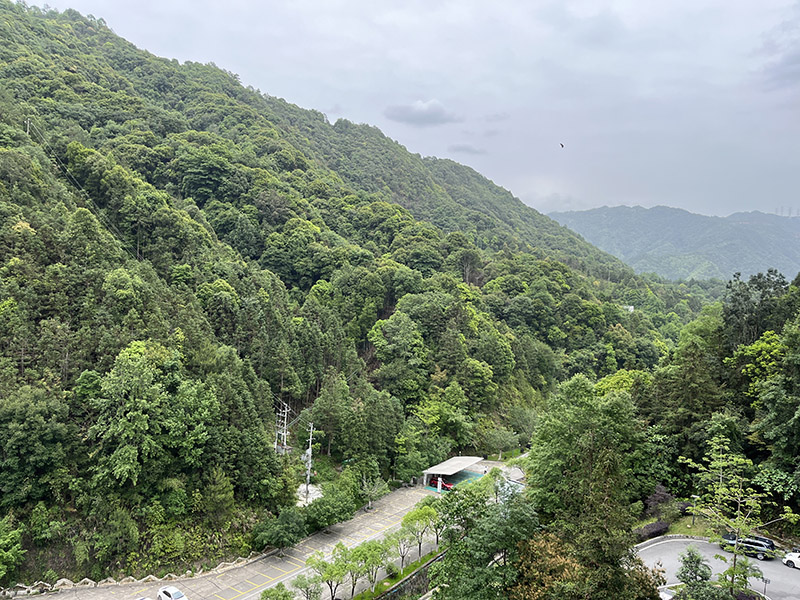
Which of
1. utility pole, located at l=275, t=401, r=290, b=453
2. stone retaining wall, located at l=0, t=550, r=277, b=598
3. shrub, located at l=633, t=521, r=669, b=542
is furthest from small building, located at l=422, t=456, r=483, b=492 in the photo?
stone retaining wall, located at l=0, t=550, r=277, b=598

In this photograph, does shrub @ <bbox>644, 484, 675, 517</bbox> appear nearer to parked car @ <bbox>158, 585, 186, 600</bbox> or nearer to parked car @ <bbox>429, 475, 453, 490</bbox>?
parked car @ <bbox>429, 475, 453, 490</bbox>

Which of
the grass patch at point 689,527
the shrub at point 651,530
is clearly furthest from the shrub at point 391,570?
the grass patch at point 689,527

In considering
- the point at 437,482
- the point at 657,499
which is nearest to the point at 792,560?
the point at 657,499

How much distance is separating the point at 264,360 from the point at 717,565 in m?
32.9

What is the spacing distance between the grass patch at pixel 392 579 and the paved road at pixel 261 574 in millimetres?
909

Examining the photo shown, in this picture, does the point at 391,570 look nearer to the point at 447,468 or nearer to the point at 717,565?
the point at 717,565

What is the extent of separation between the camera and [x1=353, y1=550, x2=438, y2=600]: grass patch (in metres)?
26.7

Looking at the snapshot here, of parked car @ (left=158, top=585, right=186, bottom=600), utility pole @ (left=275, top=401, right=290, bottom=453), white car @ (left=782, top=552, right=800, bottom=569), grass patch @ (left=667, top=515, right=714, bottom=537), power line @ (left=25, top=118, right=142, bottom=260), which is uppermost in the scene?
power line @ (left=25, top=118, right=142, bottom=260)

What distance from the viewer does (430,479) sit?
142 feet

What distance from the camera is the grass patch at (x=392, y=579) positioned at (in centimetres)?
2673

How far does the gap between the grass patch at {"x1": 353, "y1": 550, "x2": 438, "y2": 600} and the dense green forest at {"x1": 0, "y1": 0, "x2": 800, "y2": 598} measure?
5609 mm

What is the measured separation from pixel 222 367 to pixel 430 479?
66.1 feet

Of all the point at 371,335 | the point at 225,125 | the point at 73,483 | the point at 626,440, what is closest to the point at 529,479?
the point at 626,440

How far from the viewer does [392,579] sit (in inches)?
1120
